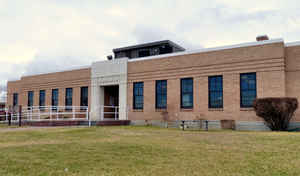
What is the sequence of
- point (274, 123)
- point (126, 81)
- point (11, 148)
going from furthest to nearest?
point (126, 81), point (274, 123), point (11, 148)

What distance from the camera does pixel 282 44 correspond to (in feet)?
65.6

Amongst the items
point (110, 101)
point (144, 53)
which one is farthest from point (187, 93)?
point (110, 101)

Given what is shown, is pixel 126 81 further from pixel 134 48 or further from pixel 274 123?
pixel 274 123

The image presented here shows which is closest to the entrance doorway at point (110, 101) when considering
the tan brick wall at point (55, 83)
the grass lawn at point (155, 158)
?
the tan brick wall at point (55, 83)

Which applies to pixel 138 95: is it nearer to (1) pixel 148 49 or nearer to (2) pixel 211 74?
(1) pixel 148 49

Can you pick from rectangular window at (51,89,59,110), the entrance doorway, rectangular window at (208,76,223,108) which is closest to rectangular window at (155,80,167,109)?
rectangular window at (208,76,223,108)

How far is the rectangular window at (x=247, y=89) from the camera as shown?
2103cm

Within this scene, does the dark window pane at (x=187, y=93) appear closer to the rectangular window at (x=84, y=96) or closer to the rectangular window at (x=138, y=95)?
the rectangular window at (x=138, y=95)

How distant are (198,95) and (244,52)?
446 centimetres

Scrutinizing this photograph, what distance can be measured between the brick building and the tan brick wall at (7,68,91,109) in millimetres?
102

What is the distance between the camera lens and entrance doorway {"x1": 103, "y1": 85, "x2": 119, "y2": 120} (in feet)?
99.0

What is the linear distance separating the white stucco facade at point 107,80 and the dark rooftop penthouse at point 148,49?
3845 mm

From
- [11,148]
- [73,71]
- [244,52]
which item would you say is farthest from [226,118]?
[73,71]

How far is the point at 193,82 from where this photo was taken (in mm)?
23562
